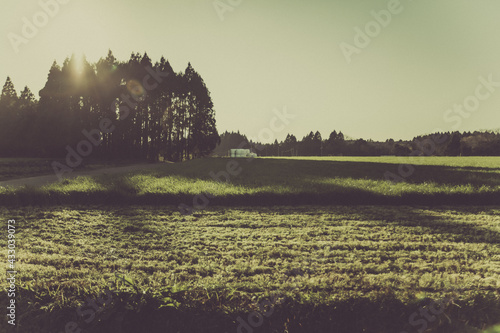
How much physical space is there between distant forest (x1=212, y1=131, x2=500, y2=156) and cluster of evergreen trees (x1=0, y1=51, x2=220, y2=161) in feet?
131

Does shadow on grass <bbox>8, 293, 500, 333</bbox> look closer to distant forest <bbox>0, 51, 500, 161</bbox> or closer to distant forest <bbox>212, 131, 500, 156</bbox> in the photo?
distant forest <bbox>0, 51, 500, 161</bbox>

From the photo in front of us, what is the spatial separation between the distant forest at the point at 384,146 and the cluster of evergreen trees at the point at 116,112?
40.1 meters

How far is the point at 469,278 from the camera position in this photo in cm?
314

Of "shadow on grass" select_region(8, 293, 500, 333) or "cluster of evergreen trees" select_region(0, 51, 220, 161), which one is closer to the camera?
"shadow on grass" select_region(8, 293, 500, 333)

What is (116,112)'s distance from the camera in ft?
114

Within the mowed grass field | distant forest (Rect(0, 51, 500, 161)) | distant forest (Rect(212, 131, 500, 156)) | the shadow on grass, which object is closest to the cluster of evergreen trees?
distant forest (Rect(0, 51, 500, 161))

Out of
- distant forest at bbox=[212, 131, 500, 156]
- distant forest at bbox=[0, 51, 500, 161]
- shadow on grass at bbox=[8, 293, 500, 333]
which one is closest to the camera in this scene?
shadow on grass at bbox=[8, 293, 500, 333]

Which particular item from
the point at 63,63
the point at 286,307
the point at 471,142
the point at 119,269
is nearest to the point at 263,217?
the point at 119,269

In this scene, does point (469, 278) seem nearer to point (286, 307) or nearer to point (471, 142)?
point (286, 307)

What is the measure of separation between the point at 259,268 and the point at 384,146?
11871cm

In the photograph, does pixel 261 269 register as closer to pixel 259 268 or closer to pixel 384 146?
pixel 259 268

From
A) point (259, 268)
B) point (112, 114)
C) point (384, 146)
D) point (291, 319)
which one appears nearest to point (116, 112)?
point (112, 114)

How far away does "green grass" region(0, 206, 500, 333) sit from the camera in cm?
237

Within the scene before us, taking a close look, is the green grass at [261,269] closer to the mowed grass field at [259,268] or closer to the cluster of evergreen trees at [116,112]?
the mowed grass field at [259,268]
